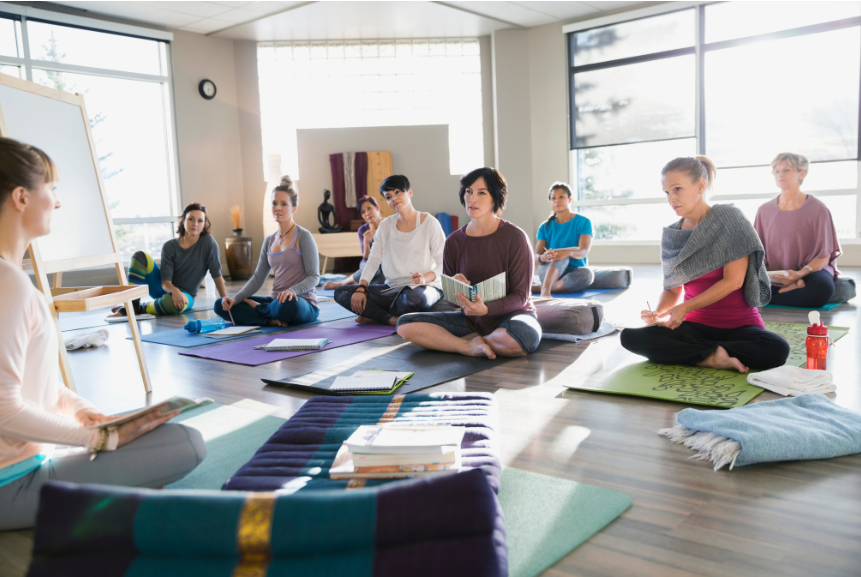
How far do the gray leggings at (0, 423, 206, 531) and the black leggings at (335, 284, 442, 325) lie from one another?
2575 millimetres

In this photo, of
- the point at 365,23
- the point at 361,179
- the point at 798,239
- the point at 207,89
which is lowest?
the point at 798,239

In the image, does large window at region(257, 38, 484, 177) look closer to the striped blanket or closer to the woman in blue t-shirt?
the woman in blue t-shirt

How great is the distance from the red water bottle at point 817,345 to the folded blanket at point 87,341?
3898 mm

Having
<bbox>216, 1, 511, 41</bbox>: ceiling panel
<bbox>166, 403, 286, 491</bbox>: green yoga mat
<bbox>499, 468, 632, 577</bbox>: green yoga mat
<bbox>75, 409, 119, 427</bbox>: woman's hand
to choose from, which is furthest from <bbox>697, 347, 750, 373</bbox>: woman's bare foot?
<bbox>216, 1, 511, 41</bbox>: ceiling panel

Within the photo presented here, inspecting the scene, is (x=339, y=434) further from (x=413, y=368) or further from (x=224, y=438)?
(x=413, y=368)

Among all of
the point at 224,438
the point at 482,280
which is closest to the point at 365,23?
the point at 482,280

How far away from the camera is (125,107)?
25.9 ft

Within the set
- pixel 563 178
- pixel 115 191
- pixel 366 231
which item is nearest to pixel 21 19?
pixel 115 191

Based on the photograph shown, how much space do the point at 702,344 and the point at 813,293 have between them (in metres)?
2.08

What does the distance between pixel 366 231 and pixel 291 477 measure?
14.5 feet

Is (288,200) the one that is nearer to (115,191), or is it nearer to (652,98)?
(115,191)

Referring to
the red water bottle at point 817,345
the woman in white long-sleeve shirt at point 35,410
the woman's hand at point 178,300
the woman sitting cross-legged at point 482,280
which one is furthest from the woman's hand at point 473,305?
the woman's hand at point 178,300

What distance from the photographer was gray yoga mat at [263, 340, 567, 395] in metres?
2.82

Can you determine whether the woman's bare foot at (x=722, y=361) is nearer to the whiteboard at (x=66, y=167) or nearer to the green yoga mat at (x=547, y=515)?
the green yoga mat at (x=547, y=515)
